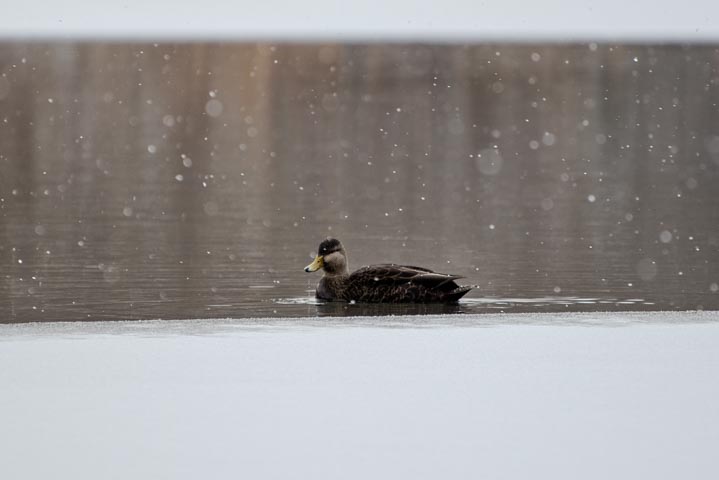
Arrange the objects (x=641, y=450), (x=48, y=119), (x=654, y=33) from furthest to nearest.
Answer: (x=654, y=33)
(x=48, y=119)
(x=641, y=450)

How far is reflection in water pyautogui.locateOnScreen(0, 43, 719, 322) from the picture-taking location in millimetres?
11156

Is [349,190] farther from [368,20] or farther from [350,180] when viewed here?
[368,20]

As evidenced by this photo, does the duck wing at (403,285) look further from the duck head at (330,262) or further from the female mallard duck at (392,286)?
the duck head at (330,262)

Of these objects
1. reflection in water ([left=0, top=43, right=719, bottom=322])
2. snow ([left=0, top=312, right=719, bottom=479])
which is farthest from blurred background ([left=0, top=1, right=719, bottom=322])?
snow ([left=0, top=312, right=719, bottom=479])

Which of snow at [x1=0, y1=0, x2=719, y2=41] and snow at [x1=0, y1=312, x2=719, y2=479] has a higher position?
snow at [x1=0, y1=0, x2=719, y2=41]

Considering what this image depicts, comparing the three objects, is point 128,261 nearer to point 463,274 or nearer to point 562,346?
point 463,274

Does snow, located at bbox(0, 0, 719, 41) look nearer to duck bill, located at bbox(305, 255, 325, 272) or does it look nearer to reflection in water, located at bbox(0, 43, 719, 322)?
reflection in water, located at bbox(0, 43, 719, 322)

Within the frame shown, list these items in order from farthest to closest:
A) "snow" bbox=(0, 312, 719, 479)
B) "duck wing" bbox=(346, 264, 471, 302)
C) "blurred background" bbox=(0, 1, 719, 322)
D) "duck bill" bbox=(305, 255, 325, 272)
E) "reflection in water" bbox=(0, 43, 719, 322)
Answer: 1. "duck bill" bbox=(305, 255, 325, 272)
2. "blurred background" bbox=(0, 1, 719, 322)
3. "reflection in water" bbox=(0, 43, 719, 322)
4. "duck wing" bbox=(346, 264, 471, 302)
5. "snow" bbox=(0, 312, 719, 479)

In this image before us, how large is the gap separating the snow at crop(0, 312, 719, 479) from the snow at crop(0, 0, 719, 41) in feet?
170

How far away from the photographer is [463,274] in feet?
38.8

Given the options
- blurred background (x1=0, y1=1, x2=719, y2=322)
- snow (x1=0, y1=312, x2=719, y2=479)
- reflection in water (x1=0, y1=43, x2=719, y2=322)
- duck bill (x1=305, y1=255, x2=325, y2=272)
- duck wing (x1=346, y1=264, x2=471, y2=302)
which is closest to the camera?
snow (x1=0, y1=312, x2=719, y2=479)

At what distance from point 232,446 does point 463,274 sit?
6295 millimetres

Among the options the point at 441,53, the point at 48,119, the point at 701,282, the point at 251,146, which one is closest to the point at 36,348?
the point at 701,282

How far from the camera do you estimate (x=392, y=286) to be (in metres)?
10.9
